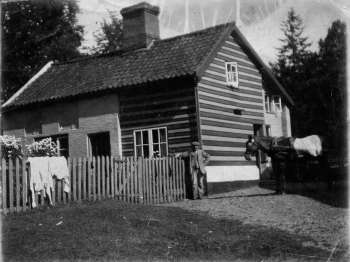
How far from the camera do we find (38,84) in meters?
22.3

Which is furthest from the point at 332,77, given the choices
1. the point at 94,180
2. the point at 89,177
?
the point at 89,177

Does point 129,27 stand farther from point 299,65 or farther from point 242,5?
point 299,65

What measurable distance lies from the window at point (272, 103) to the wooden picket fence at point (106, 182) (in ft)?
34.4

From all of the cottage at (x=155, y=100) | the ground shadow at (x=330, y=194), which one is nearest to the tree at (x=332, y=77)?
the cottage at (x=155, y=100)

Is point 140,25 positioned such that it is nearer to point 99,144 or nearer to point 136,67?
point 136,67

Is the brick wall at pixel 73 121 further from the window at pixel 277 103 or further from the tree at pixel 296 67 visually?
the tree at pixel 296 67

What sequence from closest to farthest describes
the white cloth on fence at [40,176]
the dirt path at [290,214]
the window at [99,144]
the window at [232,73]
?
the dirt path at [290,214] → the white cloth on fence at [40,176] → the window at [232,73] → the window at [99,144]

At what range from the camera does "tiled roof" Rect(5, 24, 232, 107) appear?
17656mm

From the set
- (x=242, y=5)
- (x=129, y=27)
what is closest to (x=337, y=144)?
(x=242, y=5)

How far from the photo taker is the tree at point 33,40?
33.0 metres

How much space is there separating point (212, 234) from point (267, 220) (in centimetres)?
185

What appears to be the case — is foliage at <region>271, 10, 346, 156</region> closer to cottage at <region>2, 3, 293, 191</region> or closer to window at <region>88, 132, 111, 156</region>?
cottage at <region>2, 3, 293, 191</region>

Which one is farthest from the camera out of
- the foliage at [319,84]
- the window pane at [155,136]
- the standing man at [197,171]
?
the foliage at [319,84]

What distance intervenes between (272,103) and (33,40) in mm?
18715
